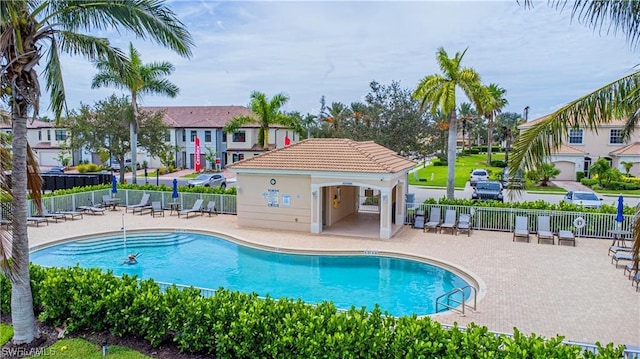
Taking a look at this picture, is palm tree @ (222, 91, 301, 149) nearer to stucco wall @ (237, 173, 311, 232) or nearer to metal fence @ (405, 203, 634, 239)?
stucco wall @ (237, 173, 311, 232)

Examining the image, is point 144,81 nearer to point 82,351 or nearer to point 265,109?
point 265,109

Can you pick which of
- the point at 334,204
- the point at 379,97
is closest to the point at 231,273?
the point at 334,204

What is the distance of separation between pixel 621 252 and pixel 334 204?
39.5 feet

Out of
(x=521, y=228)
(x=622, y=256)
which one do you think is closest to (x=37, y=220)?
(x=521, y=228)

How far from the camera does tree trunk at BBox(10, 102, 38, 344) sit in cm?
883

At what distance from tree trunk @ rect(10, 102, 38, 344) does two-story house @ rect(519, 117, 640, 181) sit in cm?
4111

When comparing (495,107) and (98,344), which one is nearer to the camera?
(98,344)

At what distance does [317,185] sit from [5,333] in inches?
512

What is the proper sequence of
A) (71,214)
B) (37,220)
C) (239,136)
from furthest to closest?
(239,136)
(71,214)
(37,220)

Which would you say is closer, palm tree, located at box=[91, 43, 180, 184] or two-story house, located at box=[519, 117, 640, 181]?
palm tree, located at box=[91, 43, 180, 184]

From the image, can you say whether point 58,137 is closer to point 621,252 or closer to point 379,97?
point 379,97

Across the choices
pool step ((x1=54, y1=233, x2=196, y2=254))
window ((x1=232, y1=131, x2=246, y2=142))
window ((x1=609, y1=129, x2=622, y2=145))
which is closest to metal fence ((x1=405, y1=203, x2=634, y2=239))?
pool step ((x1=54, y1=233, x2=196, y2=254))

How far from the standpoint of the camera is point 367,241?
19.6 meters

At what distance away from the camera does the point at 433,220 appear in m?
21.9
